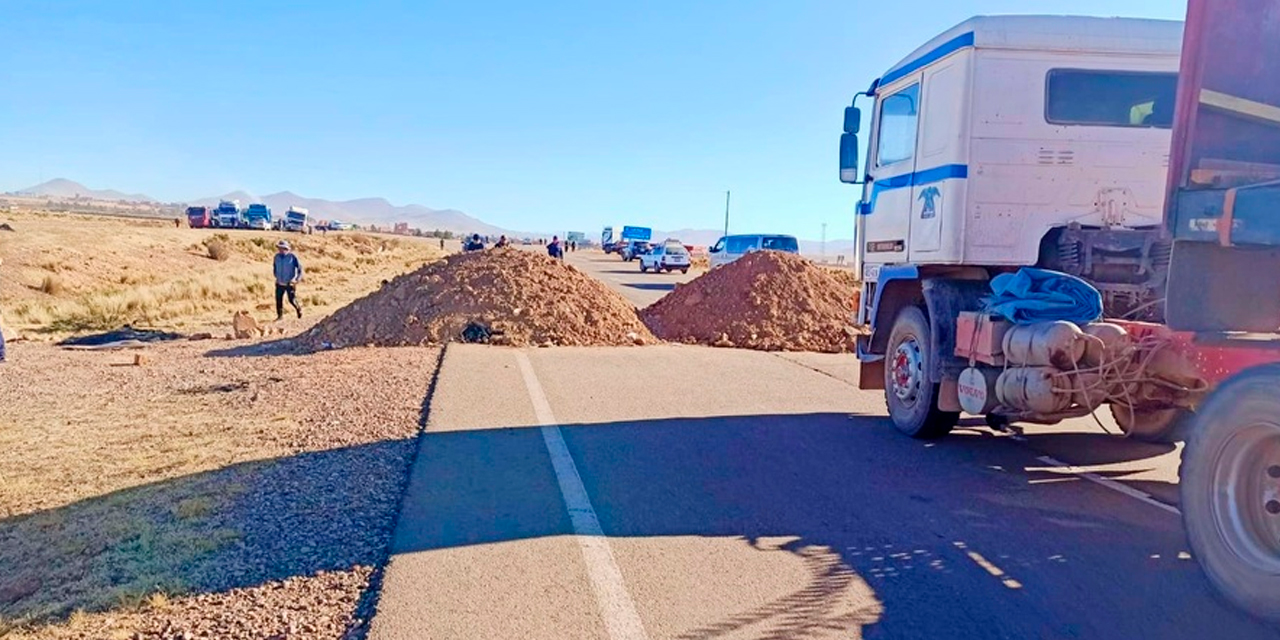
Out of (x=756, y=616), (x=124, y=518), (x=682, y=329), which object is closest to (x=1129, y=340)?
(x=756, y=616)

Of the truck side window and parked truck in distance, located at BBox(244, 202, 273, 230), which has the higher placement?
the truck side window

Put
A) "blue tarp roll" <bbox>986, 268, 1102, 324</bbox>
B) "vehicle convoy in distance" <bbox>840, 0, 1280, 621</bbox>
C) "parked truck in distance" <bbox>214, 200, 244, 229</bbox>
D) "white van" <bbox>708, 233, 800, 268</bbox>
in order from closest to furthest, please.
→ 1. "vehicle convoy in distance" <bbox>840, 0, 1280, 621</bbox>
2. "blue tarp roll" <bbox>986, 268, 1102, 324</bbox>
3. "white van" <bbox>708, 233, 800, 268</bbox>
4. "parked truck in distance" <bbox>214, 200, 244, 229</bbox>

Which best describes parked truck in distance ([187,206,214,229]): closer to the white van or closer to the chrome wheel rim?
the white van

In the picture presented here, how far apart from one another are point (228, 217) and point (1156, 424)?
89.7 meters

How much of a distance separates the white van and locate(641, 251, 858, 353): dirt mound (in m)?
15.8

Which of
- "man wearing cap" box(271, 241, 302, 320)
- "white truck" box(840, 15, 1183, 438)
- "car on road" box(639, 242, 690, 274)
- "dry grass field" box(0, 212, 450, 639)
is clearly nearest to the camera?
"dry grass field" box(0, 212, 450, 639)

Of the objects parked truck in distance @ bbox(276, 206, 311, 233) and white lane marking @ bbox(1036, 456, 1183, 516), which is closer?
white lane marking @ bbox(1036, 456, 1183, 516)

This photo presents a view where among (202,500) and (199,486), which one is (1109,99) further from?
(199,486)

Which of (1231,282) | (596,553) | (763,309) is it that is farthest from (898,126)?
(763,309)

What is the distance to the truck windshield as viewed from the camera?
7.39 metres

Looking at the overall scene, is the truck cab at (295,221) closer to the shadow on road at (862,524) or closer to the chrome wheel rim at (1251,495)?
the shadow on road at (862,524)

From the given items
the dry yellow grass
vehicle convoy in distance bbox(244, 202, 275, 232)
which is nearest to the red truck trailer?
the dry yellow grass

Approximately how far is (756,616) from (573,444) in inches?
149

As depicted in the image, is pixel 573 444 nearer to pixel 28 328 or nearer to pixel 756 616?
pixel 756 616
